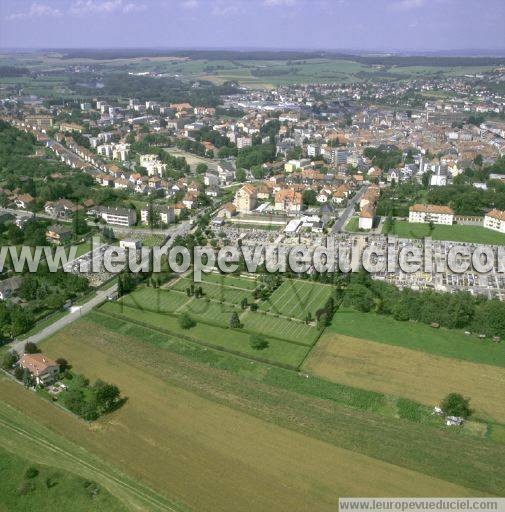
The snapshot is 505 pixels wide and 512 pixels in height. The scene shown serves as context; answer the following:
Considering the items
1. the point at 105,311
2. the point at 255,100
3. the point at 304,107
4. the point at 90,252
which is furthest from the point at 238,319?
the point at 255,100

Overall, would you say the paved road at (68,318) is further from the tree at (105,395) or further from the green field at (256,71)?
the green field at (256,71)

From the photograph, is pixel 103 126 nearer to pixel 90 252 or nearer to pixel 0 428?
pixel 90 252

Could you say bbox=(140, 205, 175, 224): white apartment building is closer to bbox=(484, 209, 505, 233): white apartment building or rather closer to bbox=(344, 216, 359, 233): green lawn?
bbox=(344, 216, 359, 233): green lawn

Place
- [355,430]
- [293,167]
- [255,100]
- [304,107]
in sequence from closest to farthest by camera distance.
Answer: [355,430] < [293,167] < [304,107] < [255,100]

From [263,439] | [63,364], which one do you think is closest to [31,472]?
[63,364]

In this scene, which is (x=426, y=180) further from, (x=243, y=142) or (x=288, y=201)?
(x=243, y=142)

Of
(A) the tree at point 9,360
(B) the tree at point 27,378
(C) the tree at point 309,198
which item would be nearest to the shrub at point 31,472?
(B) the tree at point 27,378

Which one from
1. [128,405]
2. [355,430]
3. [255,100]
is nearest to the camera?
[355,430]
